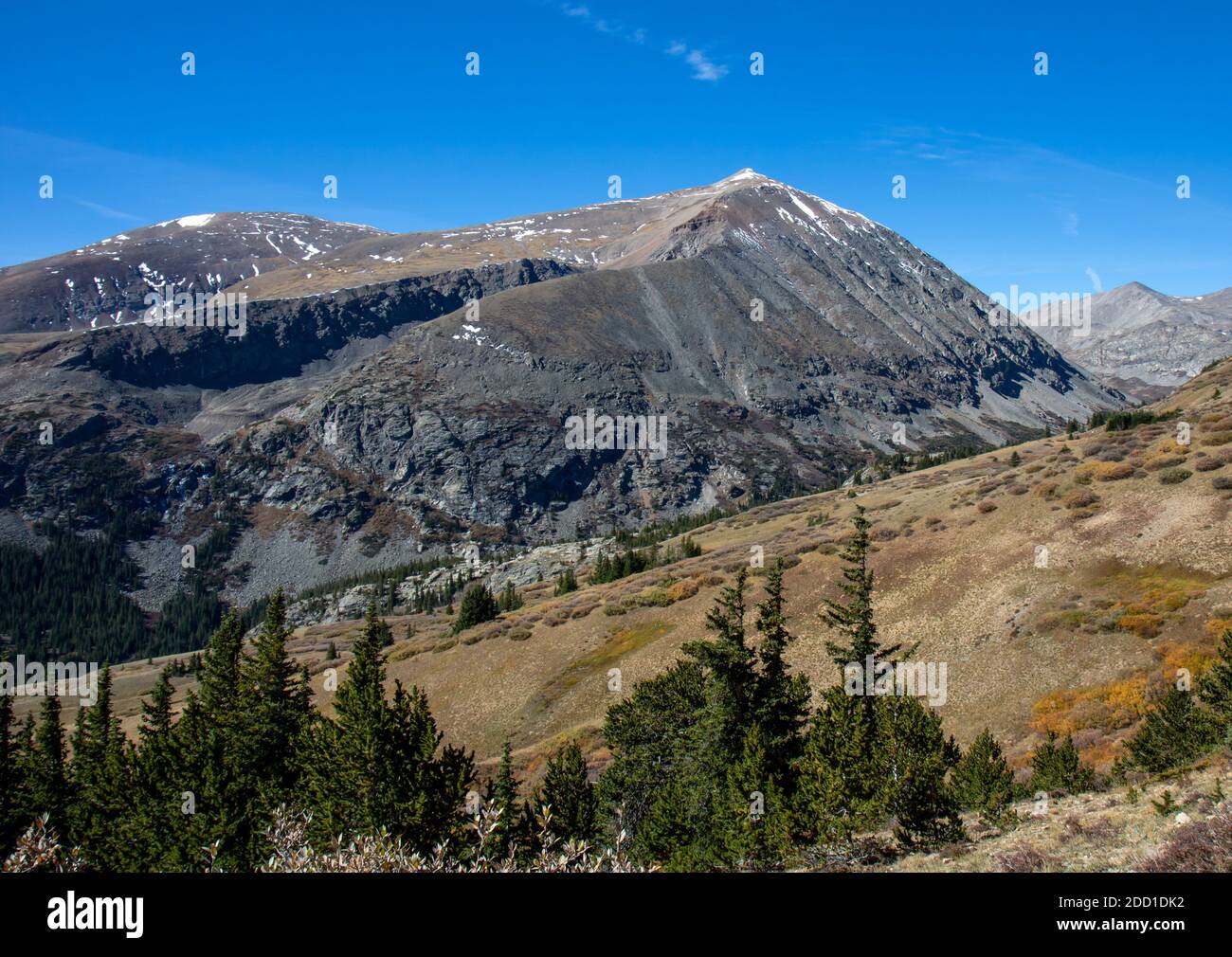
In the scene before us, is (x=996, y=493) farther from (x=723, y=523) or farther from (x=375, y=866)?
(x=723, y=523)

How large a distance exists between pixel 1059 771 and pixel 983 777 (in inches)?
96.1

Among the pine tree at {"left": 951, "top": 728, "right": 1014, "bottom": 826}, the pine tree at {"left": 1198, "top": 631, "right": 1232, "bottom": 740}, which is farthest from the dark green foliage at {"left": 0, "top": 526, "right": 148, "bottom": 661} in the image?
the pine tree at {"left": 1198, "top": 631, "right": 1232, "bottom": 740}

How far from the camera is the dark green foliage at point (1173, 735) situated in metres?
21.6

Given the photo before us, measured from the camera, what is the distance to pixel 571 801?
30.4 meters

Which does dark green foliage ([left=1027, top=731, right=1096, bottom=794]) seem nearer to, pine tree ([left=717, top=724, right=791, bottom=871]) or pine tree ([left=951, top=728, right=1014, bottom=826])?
pine tree ([left=951, top=728, right=1014, bottom=826])

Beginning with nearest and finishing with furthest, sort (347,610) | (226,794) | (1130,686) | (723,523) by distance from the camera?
1. (226,794)
2. (1130,686)
3. (723,523)
4. (347,610)

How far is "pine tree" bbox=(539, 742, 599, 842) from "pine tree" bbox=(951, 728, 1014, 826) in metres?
14.0

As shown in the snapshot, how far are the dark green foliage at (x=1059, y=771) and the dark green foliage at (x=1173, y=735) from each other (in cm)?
171

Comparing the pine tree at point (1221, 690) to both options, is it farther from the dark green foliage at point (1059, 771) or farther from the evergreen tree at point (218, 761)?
the evergreen tree at point (218, 761)

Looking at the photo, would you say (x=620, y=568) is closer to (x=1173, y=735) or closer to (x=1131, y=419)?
(x=1131, y=419)

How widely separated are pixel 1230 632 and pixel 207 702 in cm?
3982

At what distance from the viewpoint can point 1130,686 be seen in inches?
1223

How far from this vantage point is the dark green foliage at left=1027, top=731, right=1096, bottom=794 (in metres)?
22.3
